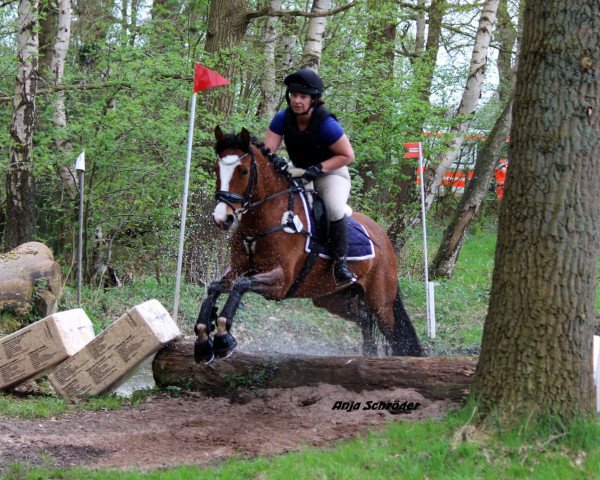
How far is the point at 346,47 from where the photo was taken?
15328 mm

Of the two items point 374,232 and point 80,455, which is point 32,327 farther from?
point 374,232

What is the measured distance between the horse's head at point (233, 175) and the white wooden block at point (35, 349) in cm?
215

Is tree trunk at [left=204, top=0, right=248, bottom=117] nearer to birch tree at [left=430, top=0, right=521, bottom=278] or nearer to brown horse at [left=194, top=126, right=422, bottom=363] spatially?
birch tree at [left=430, top=0, right=521, bottom=278]

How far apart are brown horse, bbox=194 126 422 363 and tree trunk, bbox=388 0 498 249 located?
276 inches

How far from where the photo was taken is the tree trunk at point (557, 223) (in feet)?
14.4

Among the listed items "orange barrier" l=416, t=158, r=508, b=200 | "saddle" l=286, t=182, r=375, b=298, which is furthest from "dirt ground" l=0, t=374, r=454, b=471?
"orange barrier" l=416, t=158, r=508, b=200

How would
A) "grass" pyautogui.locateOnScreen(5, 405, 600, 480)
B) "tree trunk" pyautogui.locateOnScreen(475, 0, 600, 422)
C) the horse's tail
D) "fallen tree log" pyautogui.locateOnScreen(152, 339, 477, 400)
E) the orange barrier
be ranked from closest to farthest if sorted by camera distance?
"grass" pyautogui.locateOnScreen(5, 405, 600, 480), "tree trunk" pyautogui.locateOnScreen(475, 0, 600, 422), "fallen tree log" pyautogui.locateOnScreen(152, 339, 477, 400), the horse's tail, the orange barrier

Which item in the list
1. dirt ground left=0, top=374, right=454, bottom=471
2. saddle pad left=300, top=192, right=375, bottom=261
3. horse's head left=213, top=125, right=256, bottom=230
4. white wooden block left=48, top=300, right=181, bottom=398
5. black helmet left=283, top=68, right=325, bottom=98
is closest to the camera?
dirt ground left=0, top=374, right=454, bottom=471

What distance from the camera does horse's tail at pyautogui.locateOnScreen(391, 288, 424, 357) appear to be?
813 centimetres

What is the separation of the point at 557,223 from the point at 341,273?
3.03m

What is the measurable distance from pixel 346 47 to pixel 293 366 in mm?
10080

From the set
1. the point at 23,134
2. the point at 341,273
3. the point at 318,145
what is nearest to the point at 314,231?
the point at 341,273

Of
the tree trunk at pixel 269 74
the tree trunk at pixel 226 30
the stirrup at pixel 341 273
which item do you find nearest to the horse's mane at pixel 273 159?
the stirrup at pixel 341 273

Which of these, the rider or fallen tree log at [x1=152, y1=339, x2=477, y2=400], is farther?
the rider
